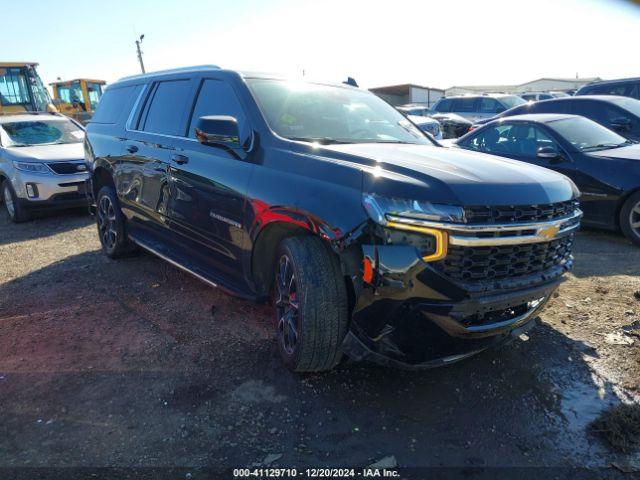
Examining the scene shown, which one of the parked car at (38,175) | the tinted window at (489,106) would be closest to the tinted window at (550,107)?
A: the parked car at (38,175)

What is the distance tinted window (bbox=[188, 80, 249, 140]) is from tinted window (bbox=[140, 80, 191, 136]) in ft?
0.73

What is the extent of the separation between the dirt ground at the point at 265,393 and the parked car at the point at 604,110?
A: 4419mm

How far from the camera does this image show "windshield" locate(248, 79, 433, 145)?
3.45 meters

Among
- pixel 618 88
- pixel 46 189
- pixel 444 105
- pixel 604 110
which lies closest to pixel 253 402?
pixel 46 189

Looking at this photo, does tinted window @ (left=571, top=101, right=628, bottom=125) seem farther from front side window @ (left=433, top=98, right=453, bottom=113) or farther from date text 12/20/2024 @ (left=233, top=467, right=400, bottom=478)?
front side window @ (left=433, top=98, right=453, bottom=113)

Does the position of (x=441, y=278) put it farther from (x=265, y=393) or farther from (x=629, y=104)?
(x=629, y=104)

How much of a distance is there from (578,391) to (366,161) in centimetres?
190

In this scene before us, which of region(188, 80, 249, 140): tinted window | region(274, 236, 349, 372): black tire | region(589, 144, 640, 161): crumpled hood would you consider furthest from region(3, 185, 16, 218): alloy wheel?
region(589, 144, 640, 161): crumpled hood

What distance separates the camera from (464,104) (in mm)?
17234

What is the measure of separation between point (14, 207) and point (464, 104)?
47.0 feet

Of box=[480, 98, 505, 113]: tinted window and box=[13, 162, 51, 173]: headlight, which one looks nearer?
box=[13, 162, 51, 173]: headlight

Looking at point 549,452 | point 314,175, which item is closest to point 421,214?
point 314,175

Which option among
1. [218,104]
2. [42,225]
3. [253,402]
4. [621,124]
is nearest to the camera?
[253,402]

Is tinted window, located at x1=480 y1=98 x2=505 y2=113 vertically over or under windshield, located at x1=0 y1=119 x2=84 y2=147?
under
